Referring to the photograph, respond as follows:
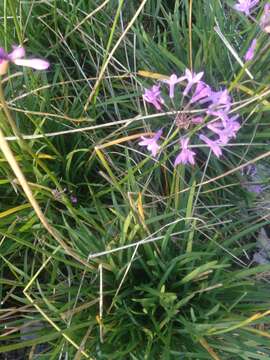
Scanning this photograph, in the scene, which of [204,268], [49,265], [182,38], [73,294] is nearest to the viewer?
[204,268]

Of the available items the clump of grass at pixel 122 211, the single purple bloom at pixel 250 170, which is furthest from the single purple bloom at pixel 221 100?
the single purple bloom at pixel 250 170

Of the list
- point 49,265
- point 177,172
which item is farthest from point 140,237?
point 49,265

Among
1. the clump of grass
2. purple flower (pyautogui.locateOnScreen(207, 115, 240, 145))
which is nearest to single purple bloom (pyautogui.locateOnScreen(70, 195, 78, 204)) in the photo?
the clump of grass

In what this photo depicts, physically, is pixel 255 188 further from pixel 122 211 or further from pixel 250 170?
pixel 122 211

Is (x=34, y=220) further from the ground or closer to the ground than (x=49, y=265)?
further from the ground

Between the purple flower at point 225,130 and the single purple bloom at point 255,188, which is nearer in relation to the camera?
the purple flower at point 225,130

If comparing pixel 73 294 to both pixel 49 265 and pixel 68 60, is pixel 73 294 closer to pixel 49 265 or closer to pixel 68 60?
Result: pixel 49 265

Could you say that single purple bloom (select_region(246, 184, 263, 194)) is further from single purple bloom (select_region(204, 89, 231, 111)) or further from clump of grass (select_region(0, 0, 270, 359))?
single purple bloom (select_region(204, 89, 231, 111))

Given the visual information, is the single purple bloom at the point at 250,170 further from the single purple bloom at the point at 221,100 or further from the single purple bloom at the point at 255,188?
the single purple bloom at the point at 221,100
